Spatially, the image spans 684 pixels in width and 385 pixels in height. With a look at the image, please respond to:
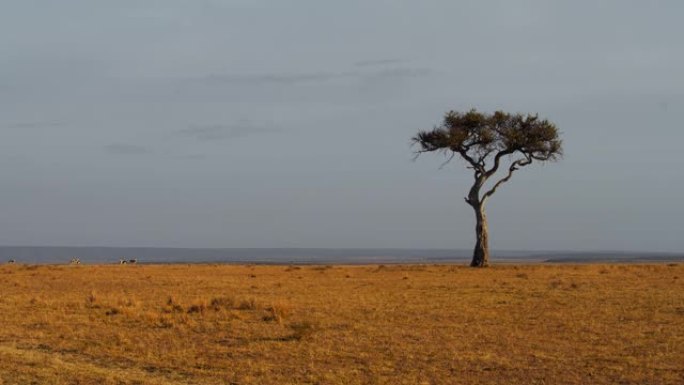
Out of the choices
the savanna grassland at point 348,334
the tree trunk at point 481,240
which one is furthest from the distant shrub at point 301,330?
the tree trunk at point 481,240

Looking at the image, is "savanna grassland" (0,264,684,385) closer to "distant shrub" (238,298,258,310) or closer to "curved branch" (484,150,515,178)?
"distant shrub" (238,298,258,310)

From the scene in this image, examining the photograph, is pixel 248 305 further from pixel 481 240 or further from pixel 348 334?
pixel 481 240

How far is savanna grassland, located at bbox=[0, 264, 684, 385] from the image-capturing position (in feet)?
46.5

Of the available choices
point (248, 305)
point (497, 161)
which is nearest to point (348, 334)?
point (248, 305)

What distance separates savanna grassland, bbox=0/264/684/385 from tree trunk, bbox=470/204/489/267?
14.4 metres

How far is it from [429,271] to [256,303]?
808 inches

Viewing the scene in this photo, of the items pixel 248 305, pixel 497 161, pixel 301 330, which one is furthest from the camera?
pixel 497 161

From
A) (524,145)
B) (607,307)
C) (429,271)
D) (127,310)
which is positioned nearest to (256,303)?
(127,310)

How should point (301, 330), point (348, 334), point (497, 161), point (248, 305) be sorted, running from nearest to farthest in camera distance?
1. point (301, 330)
2. point (348, 334)
3. point (248, 305)
4. point (497, 161)

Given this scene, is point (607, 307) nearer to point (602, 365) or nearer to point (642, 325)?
point (642, 325)

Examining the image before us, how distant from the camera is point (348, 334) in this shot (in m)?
18.6

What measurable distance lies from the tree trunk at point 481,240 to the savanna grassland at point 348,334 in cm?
1445

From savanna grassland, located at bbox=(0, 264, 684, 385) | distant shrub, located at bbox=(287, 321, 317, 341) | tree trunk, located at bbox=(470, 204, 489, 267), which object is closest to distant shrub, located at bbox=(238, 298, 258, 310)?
savanna grassland, located at bbox=(0, 264, 684, 385)

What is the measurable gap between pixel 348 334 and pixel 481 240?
30.4m
